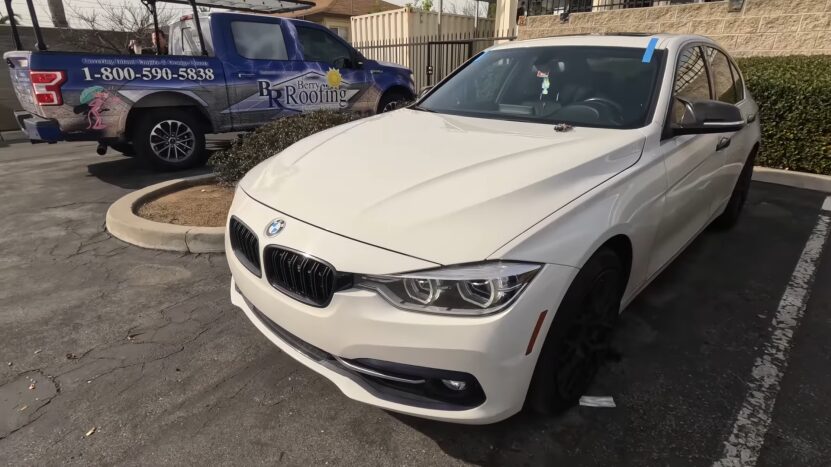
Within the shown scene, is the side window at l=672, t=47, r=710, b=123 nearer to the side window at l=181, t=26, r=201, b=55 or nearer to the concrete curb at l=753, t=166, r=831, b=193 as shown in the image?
the concrete curb at l=753, t=166, r=831, b=193

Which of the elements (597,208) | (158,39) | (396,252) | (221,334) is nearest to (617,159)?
(597,208)

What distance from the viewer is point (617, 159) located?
2361mm

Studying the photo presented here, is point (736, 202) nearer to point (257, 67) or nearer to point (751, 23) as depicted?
point (751, 23)

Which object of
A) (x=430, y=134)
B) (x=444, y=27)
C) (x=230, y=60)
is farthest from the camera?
(x=444, y=27)

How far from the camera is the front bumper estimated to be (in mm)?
1730

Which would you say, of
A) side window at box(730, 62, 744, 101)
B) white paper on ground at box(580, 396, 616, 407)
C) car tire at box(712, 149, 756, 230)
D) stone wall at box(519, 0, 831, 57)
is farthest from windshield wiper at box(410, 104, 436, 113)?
stone wall at box(519, 0, 831, 57)

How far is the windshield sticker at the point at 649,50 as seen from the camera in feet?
9.82

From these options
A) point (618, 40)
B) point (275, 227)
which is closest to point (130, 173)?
point (275, 227)

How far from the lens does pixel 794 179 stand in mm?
6168

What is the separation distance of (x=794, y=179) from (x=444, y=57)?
31.3 feet

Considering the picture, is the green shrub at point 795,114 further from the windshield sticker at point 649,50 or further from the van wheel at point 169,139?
the van wheel at point 169,139

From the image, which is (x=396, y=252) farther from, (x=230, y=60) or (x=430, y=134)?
(x=230, y=60)

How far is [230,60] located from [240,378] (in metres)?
5.58

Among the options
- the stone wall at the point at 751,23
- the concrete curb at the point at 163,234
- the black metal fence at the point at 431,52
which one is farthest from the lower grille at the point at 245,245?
the black metal fence at the point at 431,52
